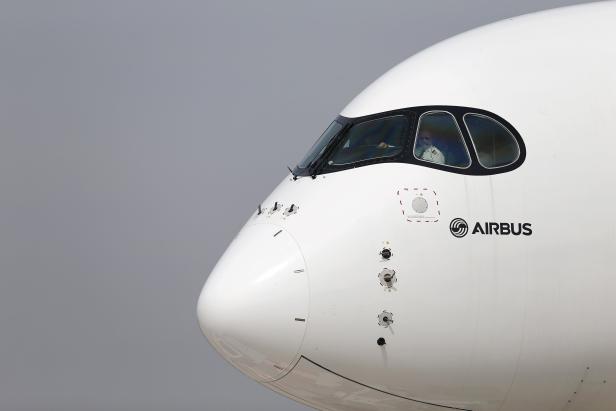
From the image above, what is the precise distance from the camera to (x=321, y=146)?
14898 mm

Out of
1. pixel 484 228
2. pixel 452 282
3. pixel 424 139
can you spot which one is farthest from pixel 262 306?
pixel 424 139

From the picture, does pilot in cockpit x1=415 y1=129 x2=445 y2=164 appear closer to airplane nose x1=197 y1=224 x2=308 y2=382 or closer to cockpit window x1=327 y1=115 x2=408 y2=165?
cockpit window x1=327 y1=115 x2=408 y2=165

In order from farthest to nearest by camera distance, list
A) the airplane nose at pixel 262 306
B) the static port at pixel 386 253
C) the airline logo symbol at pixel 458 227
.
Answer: the airline logo symbol at pixel 458 227 → the static port at pixel 386 253 → the airplane nose at pixel 262 306

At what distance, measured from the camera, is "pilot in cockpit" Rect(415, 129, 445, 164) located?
14016 mm

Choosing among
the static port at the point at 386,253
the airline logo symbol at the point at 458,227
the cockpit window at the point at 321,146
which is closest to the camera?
the static port at the point at 386,253

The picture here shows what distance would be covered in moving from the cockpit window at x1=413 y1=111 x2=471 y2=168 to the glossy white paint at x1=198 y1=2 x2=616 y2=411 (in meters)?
0.17

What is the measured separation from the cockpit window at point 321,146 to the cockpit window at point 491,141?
4.92ft

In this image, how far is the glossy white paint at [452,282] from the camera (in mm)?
13508

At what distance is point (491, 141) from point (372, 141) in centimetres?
121

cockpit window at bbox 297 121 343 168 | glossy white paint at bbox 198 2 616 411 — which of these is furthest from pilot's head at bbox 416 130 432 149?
cockpit window at bbox 297 121 343 168

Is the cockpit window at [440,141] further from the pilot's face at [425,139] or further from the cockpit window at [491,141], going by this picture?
the cockpit window at [491,141]

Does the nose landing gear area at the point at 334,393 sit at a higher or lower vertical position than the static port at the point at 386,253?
lower

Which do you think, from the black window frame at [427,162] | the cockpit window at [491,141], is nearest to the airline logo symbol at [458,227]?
the black window frame at [427,162]

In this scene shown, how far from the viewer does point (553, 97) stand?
14227 mm
